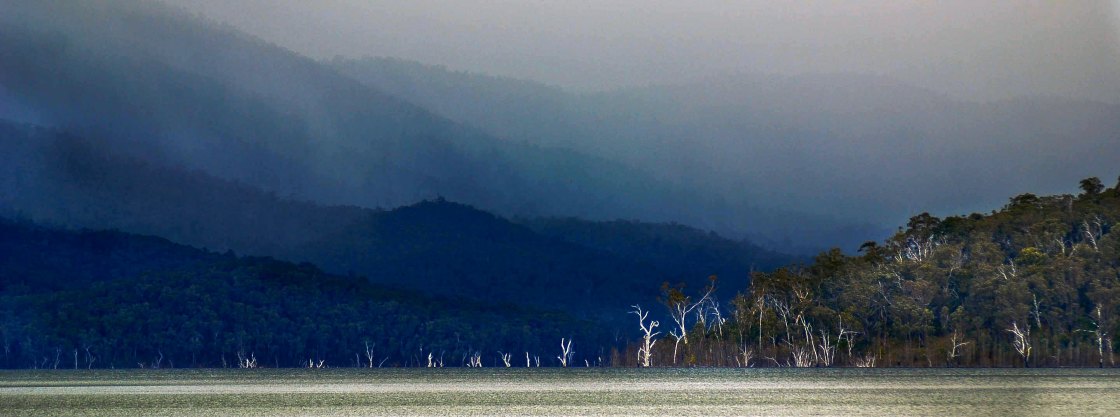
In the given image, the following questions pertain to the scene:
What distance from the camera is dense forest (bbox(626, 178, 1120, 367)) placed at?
1977 inches

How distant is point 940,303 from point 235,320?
192 feet

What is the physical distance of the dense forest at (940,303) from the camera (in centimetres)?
5022

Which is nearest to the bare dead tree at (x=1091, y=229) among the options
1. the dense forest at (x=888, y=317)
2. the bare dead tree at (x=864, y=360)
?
the dense forest at (x=888, y=317)

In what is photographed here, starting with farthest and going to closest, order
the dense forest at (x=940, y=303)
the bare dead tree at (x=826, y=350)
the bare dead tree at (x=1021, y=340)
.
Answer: the bare dead tree at (x=826, y=350) < the dense forest at (x=940, y=303) < the bare dead tree at (x=1021, y=340)

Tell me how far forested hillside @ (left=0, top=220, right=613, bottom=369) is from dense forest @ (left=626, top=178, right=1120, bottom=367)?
3404cm

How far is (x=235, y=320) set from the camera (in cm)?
9269

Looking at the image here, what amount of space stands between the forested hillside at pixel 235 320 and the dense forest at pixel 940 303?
34039 millimetres

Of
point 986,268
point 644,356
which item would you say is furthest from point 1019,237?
point 644,356

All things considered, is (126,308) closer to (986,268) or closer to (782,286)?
(782,286)

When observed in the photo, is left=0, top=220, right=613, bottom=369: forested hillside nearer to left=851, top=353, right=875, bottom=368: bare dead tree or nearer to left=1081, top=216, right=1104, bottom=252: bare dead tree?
left=851, top=353, right=875, bottom=368: bare dead tree

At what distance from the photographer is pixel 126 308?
9325 centimetres

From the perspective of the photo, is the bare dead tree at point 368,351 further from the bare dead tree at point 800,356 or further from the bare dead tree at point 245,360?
the bare dead tree at point 800,356

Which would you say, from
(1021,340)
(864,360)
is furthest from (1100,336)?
(864,360)

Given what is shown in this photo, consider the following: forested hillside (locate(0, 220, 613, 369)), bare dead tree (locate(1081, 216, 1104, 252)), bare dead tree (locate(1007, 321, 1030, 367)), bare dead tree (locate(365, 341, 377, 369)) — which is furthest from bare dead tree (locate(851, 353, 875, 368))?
bare dead tree (locate(365, 341, 377, 369))
